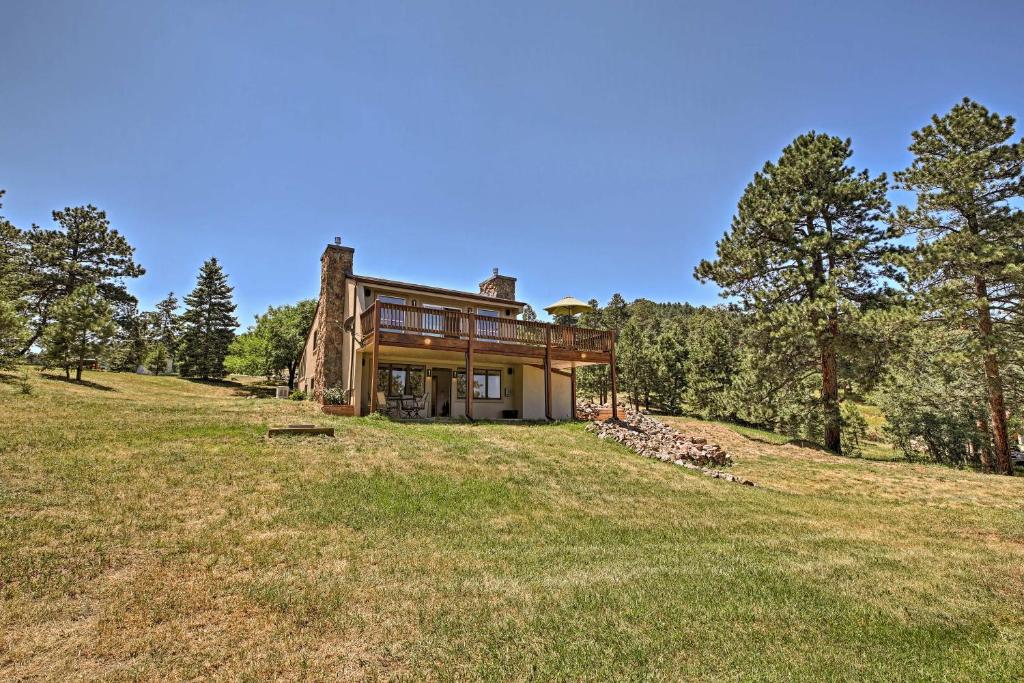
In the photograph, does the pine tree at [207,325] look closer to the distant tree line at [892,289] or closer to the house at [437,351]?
the house at [437,351]

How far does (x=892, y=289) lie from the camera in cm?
1836

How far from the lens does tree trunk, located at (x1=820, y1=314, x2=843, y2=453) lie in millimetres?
19047

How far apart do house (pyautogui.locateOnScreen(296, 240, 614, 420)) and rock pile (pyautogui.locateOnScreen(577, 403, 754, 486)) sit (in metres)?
3.31

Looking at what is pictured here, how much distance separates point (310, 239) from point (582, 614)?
20.5m

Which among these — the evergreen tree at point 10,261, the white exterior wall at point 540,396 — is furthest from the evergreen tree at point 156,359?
the white exterior wall at point 540,396

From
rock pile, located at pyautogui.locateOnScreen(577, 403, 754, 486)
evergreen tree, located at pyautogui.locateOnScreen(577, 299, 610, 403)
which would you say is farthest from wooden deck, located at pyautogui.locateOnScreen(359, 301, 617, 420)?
evergreen tree, located at pyautogui.locateOnScreen(577, 299, 610, 403)

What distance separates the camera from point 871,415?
4609 cm

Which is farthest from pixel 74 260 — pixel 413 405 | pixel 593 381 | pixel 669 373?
pixel 669 373

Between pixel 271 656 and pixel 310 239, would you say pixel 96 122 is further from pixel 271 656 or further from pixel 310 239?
pixel 271 656

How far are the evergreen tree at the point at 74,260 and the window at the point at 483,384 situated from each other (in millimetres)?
28800

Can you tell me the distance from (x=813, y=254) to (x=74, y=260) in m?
45.2

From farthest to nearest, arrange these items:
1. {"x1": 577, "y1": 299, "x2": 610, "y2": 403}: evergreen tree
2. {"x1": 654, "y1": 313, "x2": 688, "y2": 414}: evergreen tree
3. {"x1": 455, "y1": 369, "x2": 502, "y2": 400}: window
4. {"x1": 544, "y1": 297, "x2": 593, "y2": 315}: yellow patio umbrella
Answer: {"x1": 577, "y1": 299, "x2": 610, "y2": 403}: evergreen tree → {"x1": 654, "y1": 313, "x2": 688, "y2": 414}: evergreen tree → {"x1": 544, "y1": 297, "x2": 593, "y2": 315}: yellow patio umbrella → {"x1": 455, "y1": 369, "x2": 502, "y2": 400}: window

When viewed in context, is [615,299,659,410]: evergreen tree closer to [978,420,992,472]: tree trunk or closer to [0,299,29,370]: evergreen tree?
[978,420,992,472]: tree trunk

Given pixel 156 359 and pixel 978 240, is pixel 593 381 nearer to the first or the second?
pixel 978 240
